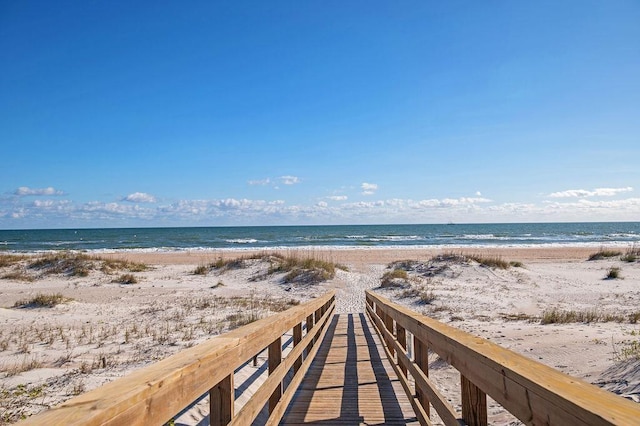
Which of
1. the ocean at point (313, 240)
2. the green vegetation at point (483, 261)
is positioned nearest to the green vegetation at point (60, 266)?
the green vegetation at point (483, 261)

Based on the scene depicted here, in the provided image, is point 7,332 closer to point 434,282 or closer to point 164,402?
point 164,402

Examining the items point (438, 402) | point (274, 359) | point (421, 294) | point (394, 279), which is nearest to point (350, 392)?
point (274, 359)

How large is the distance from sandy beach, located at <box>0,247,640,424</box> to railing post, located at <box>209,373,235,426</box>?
3.63 meters

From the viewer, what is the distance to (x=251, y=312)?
40.0ft

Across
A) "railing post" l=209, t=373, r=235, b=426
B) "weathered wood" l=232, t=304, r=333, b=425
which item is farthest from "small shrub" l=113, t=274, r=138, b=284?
"railing post" l=209, t=373, r=235, b=426

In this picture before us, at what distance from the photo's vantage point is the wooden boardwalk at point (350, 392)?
13.2 feet

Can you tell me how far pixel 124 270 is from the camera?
22.8 meters

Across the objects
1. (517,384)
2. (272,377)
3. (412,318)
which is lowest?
(272,377)

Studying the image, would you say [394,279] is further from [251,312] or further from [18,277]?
[18,277]

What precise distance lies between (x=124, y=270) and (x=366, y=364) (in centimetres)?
2002

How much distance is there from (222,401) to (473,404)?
1300 millimetres

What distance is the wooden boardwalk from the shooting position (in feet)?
13.2

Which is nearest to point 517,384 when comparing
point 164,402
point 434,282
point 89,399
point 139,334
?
point 164,402

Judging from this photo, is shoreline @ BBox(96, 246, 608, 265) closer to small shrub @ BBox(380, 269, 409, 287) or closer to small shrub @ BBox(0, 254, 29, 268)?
small shrub @ BBox(0, 254, 29, 268)
